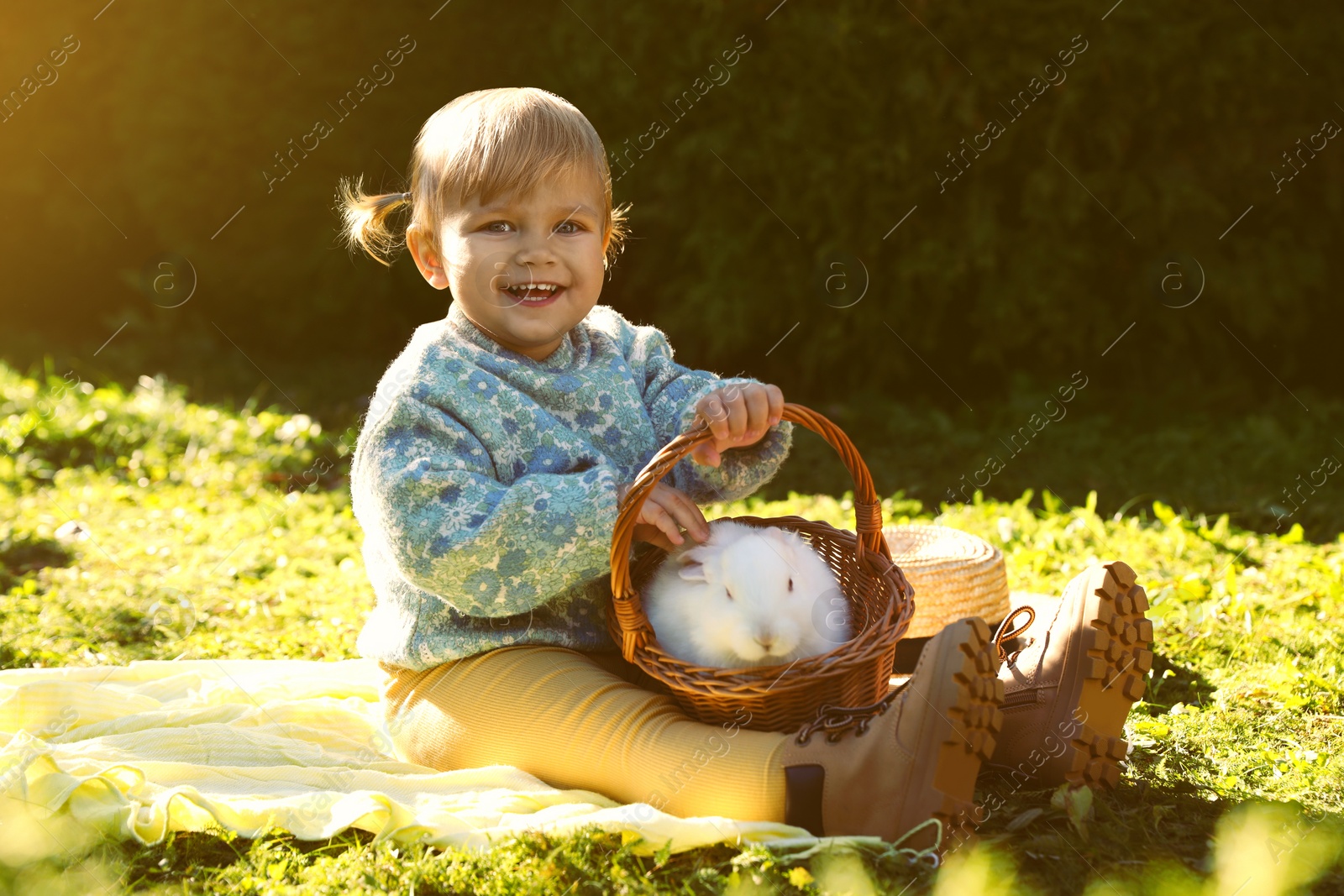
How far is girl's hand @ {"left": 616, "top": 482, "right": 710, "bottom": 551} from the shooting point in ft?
7.23

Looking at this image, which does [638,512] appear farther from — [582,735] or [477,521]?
[582,735]

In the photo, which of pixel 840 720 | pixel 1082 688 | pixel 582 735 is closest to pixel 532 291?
pixel 582 735

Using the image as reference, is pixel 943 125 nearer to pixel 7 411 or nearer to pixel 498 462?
pixel 498 462

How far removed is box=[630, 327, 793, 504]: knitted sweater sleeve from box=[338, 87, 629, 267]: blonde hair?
46 centimetres

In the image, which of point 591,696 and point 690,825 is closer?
point 690,825

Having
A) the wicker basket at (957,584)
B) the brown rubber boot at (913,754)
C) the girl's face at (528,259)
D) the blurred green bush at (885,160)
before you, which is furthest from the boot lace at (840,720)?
the blurred green bush at (885,160)

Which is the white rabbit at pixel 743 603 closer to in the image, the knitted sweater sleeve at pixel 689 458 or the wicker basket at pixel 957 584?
the knitted sweater sleeve at pixel 689 458

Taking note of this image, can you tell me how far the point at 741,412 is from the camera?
2117 millimetres

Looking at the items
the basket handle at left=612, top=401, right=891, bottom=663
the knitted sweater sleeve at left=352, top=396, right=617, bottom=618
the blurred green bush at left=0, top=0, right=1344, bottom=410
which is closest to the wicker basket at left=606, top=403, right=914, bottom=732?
the basket handle at left=612, top=401, right=891, bottom=663

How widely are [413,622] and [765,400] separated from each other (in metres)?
0.86

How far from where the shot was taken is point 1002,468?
4672mm

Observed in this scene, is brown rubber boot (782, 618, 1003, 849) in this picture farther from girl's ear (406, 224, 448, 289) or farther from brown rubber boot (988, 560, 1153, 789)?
girl's ear (406, 224, 448, 289)

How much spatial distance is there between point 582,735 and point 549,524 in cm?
40

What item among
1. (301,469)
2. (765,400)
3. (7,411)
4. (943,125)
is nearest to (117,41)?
(7,411)
